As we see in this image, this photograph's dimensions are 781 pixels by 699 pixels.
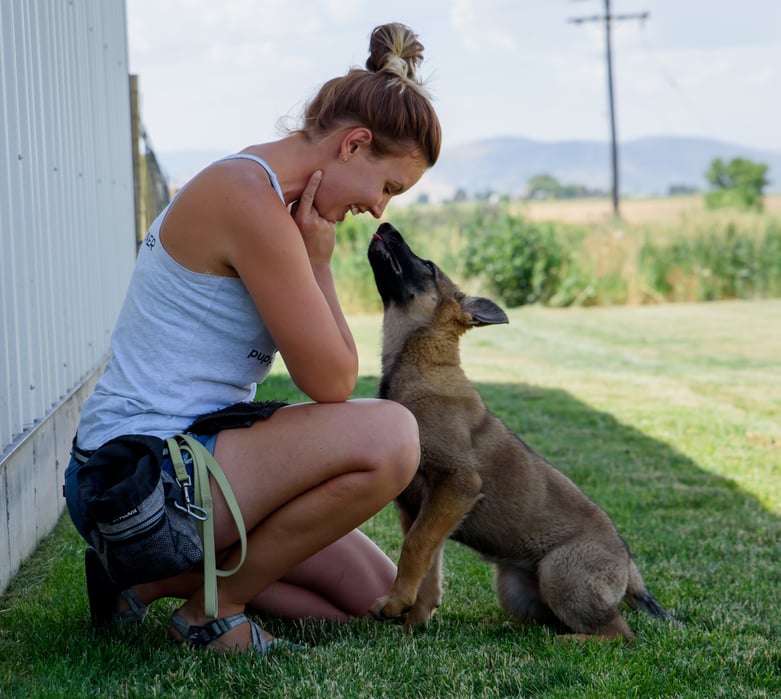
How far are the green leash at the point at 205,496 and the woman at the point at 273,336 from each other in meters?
0.05

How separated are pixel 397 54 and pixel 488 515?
→ 1659 millimetres

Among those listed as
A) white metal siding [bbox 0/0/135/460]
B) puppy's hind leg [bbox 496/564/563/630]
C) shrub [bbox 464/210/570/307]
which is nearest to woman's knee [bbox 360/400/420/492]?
puppy's hind leg [bbox 496/564/563/630]

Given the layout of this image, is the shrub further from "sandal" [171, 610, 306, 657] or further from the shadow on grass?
"sandal" [171, 610, 306, 657]

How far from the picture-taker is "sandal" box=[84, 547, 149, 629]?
307cm

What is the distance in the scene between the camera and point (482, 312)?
3.99 m

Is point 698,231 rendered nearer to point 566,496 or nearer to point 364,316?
point 364,316

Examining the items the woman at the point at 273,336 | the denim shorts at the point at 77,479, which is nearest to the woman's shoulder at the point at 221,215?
the woman at the point at 273,336

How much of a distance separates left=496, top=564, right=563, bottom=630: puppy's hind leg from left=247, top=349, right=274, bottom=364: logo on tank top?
1.29 m

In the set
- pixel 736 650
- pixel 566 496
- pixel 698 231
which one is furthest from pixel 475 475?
pixel 698 231

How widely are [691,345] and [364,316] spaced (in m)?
6.18

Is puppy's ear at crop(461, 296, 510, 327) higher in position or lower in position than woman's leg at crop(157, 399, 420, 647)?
higher

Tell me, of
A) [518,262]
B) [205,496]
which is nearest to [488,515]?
[205,496]

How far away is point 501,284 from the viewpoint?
20.2 metres

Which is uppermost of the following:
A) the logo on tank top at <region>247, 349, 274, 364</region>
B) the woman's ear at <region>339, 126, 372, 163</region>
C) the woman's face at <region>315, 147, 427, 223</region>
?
the woman's ear at <region>339, 126, 372, 163</region>
